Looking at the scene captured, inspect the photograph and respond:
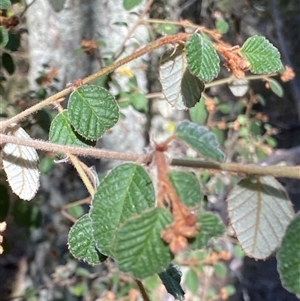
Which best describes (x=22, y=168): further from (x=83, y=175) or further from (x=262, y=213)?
(x=262, y=213)

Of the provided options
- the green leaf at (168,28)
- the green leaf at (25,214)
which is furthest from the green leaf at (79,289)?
the green leaf at (168,28)

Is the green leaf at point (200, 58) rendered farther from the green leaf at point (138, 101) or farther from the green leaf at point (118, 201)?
the green leaf at point (138, 101)

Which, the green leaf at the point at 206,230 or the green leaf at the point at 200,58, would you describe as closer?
the green leaf at the point at 206,230

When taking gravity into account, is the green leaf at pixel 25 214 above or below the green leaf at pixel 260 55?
below

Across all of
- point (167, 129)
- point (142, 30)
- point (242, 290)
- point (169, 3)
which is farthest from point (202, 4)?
point (242, 290)

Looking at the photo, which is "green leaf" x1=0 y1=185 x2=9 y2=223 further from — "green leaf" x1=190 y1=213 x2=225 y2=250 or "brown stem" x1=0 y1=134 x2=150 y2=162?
"green leaf" x1=190 y1=213 x2=225 y2=250

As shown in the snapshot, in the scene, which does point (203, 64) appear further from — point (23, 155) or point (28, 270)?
point (28, 270)
